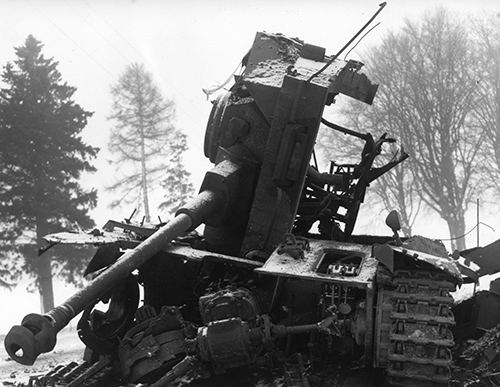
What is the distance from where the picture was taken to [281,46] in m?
9.44

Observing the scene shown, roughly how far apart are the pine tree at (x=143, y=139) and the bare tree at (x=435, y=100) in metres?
7.70

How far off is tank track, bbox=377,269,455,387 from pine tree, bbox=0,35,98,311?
1540 cm

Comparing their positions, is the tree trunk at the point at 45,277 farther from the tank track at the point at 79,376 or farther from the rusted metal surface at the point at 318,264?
the rusted metal surface at the point at 318,264

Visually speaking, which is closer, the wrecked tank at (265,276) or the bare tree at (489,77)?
the wrecked tank at (265,276)

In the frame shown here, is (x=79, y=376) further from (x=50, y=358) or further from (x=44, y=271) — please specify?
(x=44, y=271)

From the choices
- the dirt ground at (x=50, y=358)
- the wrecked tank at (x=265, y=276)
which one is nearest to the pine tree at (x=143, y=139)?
the dirt ground at (x=50, y=358)

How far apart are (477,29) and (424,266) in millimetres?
16989

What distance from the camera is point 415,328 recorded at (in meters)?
5.48

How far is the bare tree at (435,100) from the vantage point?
21.0 m

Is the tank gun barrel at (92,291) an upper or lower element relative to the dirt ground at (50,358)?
upper

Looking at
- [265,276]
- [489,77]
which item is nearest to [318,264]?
[265,276]

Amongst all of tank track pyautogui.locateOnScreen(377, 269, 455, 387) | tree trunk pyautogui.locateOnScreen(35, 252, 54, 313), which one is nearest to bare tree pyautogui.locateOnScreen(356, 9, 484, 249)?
tree trunk pyautogui.locateOnScreen(35, 252, 54, 313)

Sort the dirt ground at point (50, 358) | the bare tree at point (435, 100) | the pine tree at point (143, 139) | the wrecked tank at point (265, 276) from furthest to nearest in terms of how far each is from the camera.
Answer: the pine tree at point (143, 139), the bare tree at point (435, 100), the dirt ground at point (50, 358), the wrecked tank at point (265, 276)

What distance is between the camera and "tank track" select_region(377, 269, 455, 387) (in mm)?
5359
